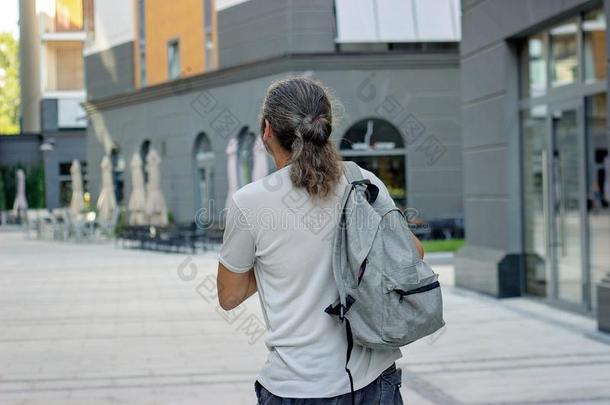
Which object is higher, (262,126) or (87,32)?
(87,32)

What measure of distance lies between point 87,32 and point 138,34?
4979 mm

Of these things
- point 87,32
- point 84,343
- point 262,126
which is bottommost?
point 84,343

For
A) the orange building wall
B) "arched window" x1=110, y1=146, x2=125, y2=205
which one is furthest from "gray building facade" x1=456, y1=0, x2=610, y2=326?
"arched window" x1=110, y1=146, x2=125, y2=205

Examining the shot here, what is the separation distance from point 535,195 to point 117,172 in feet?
84.6

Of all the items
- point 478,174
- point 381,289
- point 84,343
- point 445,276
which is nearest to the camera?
point 381,289

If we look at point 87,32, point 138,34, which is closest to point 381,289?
point 138,34

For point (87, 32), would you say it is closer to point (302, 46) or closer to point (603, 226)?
point (302, 46)

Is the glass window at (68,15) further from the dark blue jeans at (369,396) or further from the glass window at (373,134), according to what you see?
the dark blue jeans at (369,396)

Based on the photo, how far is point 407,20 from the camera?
25312 mm

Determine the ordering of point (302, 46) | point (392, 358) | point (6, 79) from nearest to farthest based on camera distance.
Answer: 1. point (392, 358)
2. point (302, 46)
3. point (6, 79)

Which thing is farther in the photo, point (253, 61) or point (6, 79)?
→ point (6, 79)

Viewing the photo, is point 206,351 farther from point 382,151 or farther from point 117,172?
point 117,172

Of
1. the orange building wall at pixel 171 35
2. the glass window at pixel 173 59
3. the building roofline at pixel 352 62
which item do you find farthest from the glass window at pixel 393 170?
the glass window at pixel 173 59

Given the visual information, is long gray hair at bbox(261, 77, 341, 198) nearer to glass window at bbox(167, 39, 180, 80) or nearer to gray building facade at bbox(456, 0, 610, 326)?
gray building facade at bbox(456, 0, 610, 326)
